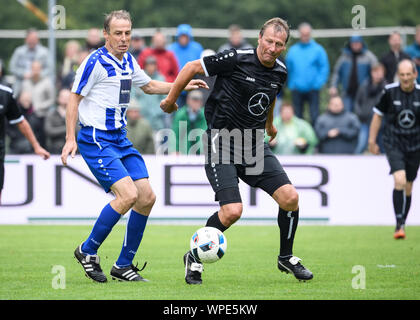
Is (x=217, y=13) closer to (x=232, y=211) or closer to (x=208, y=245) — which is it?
(x=232, y=211)

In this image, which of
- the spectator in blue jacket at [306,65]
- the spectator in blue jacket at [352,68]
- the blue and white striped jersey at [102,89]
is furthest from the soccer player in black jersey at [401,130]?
the blue and white striped jersey at [102,89]

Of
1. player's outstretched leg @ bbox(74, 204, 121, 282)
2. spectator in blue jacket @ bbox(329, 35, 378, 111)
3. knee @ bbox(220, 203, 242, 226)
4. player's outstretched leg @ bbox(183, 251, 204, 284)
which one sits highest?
spectator in blue jacket @ bbox(329, 35, 378, 111)

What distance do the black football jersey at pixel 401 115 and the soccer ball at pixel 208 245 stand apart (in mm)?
5185

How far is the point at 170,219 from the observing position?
14.5 m

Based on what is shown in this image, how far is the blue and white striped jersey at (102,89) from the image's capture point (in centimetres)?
800

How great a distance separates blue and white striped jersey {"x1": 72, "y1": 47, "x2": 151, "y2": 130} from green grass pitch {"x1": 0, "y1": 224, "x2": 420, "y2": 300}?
4.91 feet

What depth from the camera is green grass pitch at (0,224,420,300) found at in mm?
7492

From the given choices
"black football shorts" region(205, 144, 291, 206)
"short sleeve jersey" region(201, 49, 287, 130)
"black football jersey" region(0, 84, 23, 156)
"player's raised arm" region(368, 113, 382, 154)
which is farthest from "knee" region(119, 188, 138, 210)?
"player's raised arm" region(368, 113, 382, 154)

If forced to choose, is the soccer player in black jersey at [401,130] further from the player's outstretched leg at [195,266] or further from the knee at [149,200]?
the knee at [149,200]

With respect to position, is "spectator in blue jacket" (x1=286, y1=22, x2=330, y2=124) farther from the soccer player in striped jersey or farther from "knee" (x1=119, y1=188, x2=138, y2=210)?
"knee" (x1=119, y1=188, x2=138, y2=210)

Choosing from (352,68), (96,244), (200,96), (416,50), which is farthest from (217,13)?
(96,244)

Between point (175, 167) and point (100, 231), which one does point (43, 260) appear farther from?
point (175, 167)
